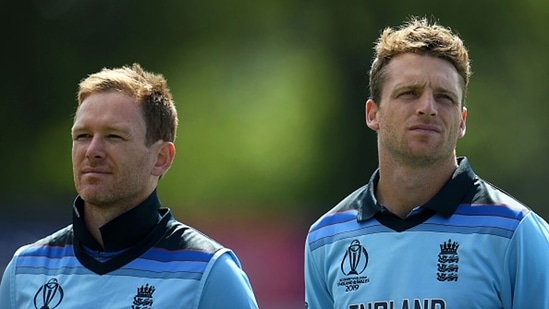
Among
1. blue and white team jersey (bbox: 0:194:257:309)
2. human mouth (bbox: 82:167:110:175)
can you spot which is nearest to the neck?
blue and white team jersey (bbox: 0:194:257:309)

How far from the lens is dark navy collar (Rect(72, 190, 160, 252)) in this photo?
16.0ft

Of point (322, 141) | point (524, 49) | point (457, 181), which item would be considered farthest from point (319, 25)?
point (457, 181)

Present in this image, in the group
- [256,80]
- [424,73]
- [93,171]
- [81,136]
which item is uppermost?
[256,80]

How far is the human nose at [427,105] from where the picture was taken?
15.7ft

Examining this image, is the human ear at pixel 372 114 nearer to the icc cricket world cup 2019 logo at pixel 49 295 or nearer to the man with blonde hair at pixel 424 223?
the man with blonde hair at pixel 424 223

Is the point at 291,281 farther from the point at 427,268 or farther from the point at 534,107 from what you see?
the point at 427,268

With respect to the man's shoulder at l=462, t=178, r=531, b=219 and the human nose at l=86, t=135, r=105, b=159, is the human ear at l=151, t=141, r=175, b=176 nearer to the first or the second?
the human nose at l=86, t=135, r=105, b=159

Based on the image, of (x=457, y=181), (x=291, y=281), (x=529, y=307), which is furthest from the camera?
(x=291, y=281)

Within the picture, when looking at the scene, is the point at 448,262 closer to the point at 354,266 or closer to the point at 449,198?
the point at 449,198

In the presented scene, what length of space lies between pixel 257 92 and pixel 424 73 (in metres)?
16.9

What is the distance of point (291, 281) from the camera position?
48.8 feet

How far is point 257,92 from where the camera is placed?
71.2 feet

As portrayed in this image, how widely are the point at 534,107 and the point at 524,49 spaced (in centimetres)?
98

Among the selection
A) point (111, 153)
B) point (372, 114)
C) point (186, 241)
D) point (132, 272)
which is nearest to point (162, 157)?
point (111, 153)
